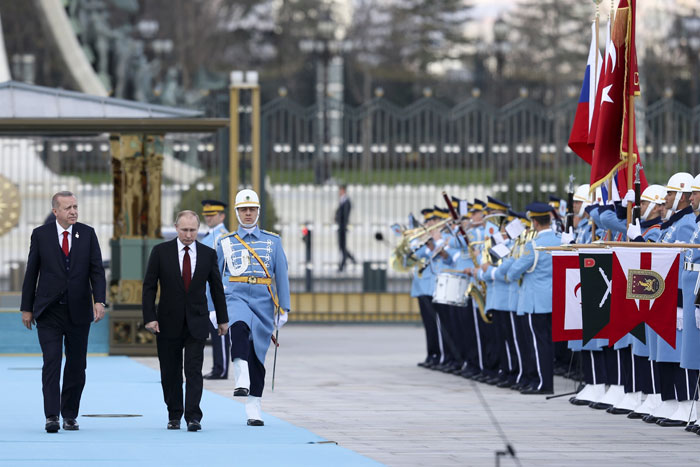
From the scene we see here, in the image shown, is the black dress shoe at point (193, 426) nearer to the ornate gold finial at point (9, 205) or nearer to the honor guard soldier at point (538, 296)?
the honor guard soldier at point (538, 296)

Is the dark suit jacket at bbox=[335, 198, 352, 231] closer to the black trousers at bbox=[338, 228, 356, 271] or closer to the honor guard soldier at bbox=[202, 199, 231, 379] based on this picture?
the black trousers at bbox=[338, 228, 356, 271]

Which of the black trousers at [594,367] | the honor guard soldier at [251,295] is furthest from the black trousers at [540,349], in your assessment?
the honor guard soldier at [251,295]

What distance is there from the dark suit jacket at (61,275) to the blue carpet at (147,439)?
3.10 feet

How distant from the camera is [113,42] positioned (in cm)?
5525

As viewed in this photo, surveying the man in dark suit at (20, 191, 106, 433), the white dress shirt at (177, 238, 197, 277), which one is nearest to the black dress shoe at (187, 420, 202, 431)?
the man in dark suit at (20, 191, 106, 433)

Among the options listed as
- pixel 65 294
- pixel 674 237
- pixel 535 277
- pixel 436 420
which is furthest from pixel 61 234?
pixel 535 277

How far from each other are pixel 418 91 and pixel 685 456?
5528 centimetres

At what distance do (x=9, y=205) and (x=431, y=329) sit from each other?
6.46m

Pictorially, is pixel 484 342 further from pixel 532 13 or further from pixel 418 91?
pixel 532 13

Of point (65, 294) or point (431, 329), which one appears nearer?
point (65, 294)

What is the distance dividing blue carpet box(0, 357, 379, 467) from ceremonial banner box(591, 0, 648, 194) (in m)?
3.44

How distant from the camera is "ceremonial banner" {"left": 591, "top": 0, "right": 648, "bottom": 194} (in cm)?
1286

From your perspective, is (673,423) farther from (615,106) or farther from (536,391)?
(536,391)

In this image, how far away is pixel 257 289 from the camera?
1220 cm
